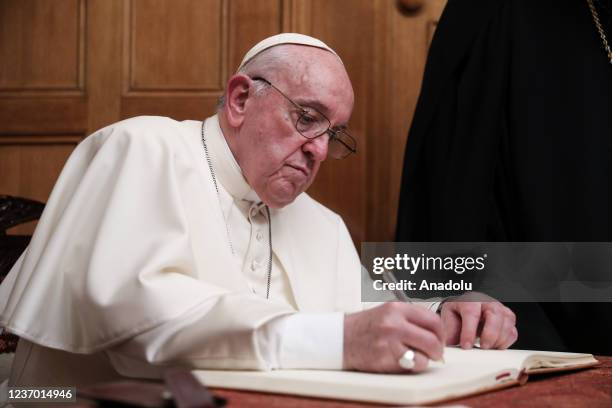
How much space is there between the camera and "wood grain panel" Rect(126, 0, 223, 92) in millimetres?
3816

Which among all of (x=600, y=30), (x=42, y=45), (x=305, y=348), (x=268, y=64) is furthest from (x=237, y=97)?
(x=42, y=45)

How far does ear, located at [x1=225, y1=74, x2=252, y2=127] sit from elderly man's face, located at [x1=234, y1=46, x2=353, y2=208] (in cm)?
3

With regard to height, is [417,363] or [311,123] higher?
[311,123]

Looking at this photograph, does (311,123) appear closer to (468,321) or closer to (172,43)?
(468,321)

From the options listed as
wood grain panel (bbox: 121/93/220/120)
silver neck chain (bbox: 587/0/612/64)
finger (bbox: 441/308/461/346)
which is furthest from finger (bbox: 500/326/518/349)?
wood grain panel (bbox: 121/93/220/120)

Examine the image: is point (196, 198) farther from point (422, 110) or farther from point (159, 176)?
point (422, 110)

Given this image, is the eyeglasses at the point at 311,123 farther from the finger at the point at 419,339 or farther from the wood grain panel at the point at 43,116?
the wood grain panel at the point at 43,116

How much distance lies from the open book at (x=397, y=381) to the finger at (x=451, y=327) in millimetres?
377

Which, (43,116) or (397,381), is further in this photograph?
(43,116)

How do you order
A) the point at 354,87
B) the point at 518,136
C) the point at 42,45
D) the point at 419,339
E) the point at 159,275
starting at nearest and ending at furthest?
the point at 419,339 → the point at 159,275 → the point at 518,136 → the point at 354,87 → the point at 42,45

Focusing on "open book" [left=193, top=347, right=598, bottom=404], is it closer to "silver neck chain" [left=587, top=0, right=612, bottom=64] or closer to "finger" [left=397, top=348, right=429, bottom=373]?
"finger" [left=397, top=348, right=429, bottom=373]

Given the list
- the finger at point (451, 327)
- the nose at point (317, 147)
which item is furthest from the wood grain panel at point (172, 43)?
the finger at point (451, 327)

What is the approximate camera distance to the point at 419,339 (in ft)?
5.65

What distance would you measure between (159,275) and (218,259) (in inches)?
12.6
